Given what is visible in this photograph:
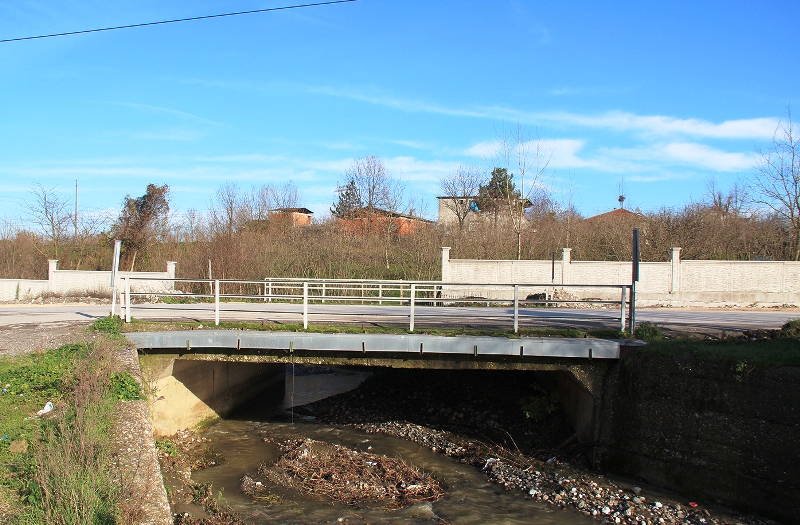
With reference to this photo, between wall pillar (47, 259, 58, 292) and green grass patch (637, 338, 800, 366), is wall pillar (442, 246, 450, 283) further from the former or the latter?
wall pillar (47, 259, 58, 292)

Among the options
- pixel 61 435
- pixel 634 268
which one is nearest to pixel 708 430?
pixel 634 268

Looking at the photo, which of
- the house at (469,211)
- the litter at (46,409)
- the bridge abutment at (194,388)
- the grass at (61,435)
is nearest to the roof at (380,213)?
the house at (469,211)

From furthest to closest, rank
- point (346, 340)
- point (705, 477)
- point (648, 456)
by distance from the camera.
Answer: point (346, 340) < point (648, 456) < point (705, 477)

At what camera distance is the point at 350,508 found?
945cm

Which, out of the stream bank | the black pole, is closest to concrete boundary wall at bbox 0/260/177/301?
the stream bank

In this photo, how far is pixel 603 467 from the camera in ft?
35.4

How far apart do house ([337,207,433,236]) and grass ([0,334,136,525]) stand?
2606cm

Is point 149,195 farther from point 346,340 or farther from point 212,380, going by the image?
point 346,340

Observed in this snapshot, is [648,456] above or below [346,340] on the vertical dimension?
below

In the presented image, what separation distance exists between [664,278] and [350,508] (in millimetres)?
20030

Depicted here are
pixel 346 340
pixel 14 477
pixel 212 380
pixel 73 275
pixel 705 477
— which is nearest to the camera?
pixel 14 477

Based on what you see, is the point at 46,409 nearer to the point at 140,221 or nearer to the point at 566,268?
the point at 566,268

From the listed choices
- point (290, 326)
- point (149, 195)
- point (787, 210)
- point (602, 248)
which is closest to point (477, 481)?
point (290, 326)

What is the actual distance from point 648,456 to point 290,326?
7.31 metres
